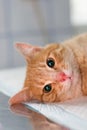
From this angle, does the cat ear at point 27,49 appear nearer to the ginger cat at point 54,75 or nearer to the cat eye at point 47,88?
the ginger cat at point 54,75

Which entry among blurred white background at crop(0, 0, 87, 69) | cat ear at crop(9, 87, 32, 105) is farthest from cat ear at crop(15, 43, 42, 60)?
→ blurred white background at crop(0, 0, 87, 69)

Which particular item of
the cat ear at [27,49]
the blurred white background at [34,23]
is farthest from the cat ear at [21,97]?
the blurred white background at [34,23]

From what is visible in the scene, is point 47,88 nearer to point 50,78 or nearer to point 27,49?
point 50,78

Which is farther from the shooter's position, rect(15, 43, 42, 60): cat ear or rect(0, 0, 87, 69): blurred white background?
rect(0, 0, 87, 69): blurred white background

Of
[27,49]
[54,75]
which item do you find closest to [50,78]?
[54,75]

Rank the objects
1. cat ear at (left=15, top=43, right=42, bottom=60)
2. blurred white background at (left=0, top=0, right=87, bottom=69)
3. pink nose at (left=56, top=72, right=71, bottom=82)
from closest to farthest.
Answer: pink nose at (left=56, top=72, right=71, bottom=82)
cat ear at (left=15, top=43, right=42, bottom=60)
blurred white background at (left=0, top=0, right=87, bottom=69)

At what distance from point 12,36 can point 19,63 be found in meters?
0.21

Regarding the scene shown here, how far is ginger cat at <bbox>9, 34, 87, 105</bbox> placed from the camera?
866mm

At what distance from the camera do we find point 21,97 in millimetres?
892

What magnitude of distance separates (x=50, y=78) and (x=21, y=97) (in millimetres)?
94

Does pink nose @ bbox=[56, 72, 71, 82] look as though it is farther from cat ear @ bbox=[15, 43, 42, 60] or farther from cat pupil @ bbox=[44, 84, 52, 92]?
cat ear @ bbox=[15, 43, 42, 60]

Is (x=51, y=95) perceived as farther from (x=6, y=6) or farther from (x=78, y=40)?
(x=6, y=6)

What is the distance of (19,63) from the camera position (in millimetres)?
2355

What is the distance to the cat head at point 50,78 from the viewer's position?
864 millimetres
